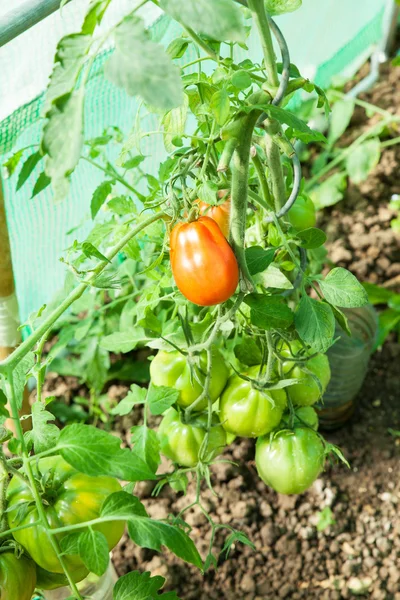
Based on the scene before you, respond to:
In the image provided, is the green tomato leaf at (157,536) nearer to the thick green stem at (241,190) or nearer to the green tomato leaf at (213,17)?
the thick green stem at (241,190)

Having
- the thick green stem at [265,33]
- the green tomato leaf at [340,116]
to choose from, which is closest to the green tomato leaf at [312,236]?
the thick green stem at [265,33]

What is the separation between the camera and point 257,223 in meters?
1.04

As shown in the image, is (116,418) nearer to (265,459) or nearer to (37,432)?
(265,459)

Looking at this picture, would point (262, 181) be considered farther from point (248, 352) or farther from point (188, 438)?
point (188, 438)

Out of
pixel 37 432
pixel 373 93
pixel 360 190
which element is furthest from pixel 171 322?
pixel 373 93

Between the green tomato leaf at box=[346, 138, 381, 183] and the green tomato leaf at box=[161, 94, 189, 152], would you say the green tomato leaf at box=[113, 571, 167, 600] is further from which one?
the green tomato leaf at box=[346, 138, 381, 183]

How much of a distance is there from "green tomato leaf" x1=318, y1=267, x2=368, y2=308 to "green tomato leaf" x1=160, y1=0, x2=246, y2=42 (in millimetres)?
479

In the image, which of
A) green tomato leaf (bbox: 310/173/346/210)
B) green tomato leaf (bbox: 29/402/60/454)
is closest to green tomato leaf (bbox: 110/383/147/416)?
green tomato leaf (bbox: 29/402/60/454)

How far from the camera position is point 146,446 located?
983 mm

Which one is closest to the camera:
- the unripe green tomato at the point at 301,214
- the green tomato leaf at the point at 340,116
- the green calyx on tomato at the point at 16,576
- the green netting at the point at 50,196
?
the green calyx on tomato at the point at 16,576

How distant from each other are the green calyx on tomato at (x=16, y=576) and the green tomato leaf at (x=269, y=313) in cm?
44

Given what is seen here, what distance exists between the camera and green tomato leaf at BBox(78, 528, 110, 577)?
72 centimetres

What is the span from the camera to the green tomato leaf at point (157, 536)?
72cm

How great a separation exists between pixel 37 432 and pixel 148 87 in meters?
0.49
